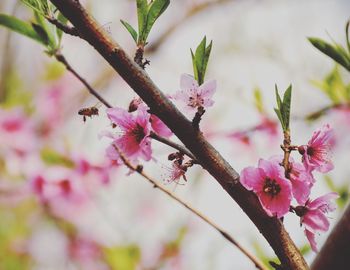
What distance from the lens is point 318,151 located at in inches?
31.0

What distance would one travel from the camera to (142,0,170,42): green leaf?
2.34 ft

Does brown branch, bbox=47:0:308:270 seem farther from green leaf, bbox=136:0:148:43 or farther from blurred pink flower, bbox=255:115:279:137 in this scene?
blurred pink flower, bbox=255:115:279:137

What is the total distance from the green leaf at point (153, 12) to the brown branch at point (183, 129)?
139 mm

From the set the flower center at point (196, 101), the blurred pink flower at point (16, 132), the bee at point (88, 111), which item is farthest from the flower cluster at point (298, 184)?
the blurred pink flower at point (16, 132)

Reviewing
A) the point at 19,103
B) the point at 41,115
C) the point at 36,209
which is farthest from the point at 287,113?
the point at 36,209

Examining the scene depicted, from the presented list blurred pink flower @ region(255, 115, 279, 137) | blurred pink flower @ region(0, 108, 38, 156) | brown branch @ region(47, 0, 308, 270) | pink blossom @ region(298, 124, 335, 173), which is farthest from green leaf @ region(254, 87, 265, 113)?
blurred pink flower @ region(0, 108, 38, 156)

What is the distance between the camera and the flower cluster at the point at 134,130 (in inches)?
29.8

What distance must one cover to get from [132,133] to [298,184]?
0.34m

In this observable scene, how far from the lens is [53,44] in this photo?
93cm

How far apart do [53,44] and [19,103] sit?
94.6 inches

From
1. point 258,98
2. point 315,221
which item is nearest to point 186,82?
point 315,221

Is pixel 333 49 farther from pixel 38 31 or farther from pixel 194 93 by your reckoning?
pixel 38 31

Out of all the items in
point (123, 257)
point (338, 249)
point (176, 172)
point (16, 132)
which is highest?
point (16, 132)

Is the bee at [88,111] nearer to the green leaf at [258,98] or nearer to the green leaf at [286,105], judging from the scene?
the green leaf at [286,105]
